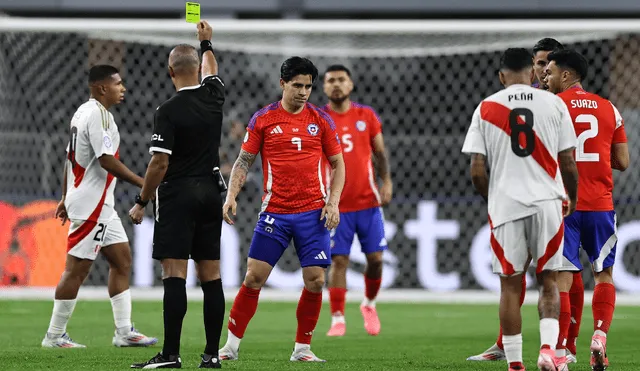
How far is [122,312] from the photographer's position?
29.6 feet

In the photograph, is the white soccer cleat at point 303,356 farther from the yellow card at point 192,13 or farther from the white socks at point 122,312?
the yellow card at point 192,13

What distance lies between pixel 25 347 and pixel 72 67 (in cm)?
724

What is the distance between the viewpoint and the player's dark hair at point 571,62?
7516 millimetres

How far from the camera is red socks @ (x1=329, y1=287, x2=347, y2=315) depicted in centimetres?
1028

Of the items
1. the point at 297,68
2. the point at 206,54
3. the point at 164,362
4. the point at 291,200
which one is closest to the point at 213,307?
the point at 164,362

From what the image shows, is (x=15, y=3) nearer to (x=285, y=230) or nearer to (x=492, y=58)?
(x=492, y=58)

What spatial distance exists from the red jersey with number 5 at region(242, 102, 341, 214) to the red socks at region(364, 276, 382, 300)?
9.24 feet

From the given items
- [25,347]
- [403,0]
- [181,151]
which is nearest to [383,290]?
[25,347]

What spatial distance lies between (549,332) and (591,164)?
1499 mm

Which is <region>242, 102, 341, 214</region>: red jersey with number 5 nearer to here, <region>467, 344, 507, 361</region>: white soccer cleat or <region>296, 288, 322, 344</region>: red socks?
<region>296, 288, 322, 344</region>: red socks

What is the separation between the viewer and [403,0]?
70.2ft

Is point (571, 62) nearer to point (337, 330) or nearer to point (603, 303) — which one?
point (603, 303)

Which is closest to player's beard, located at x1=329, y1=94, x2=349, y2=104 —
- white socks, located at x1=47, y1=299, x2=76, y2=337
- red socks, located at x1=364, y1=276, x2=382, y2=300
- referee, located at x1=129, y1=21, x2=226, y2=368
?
red socks, located at x1=364, y1=276, x2=382, y2=300

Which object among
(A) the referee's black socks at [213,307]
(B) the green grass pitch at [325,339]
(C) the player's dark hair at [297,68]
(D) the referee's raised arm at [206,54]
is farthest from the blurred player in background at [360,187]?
(A) the referee's black socks at [213,307]
